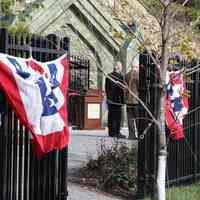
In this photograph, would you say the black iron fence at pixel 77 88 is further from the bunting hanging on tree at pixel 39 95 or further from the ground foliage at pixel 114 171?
the bunting hanging on tree at pixel 39 95

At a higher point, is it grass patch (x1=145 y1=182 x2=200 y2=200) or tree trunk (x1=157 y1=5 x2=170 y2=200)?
tree trunk (x1=157 y1=5 x2=170 y2=200)

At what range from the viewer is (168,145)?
35.1 feet

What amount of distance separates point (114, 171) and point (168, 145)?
98 cm

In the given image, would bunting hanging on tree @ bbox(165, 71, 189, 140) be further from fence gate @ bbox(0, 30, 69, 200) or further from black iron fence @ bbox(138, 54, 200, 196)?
fence gate @ bbox(0, 30, 69, 200)

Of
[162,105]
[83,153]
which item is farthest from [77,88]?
[162,105]

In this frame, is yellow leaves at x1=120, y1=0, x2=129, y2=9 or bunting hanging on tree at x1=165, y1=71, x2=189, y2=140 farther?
bunting hanging on tree at x1=165, y1=71, x2=189, y2=140

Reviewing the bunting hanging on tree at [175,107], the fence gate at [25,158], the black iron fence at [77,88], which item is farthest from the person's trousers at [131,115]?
the fence gate at [25,158]

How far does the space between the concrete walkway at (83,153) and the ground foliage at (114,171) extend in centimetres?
30

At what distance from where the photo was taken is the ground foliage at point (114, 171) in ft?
34.1

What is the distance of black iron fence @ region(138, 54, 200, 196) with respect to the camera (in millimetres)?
9906

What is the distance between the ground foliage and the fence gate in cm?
231

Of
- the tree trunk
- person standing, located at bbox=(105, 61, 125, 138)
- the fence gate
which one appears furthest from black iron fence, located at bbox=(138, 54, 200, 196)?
person standing, located at bbox=(105, 61, 125, 138)

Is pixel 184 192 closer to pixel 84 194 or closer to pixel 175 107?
pixel 175 107

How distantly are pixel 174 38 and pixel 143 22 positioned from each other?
202 cm
